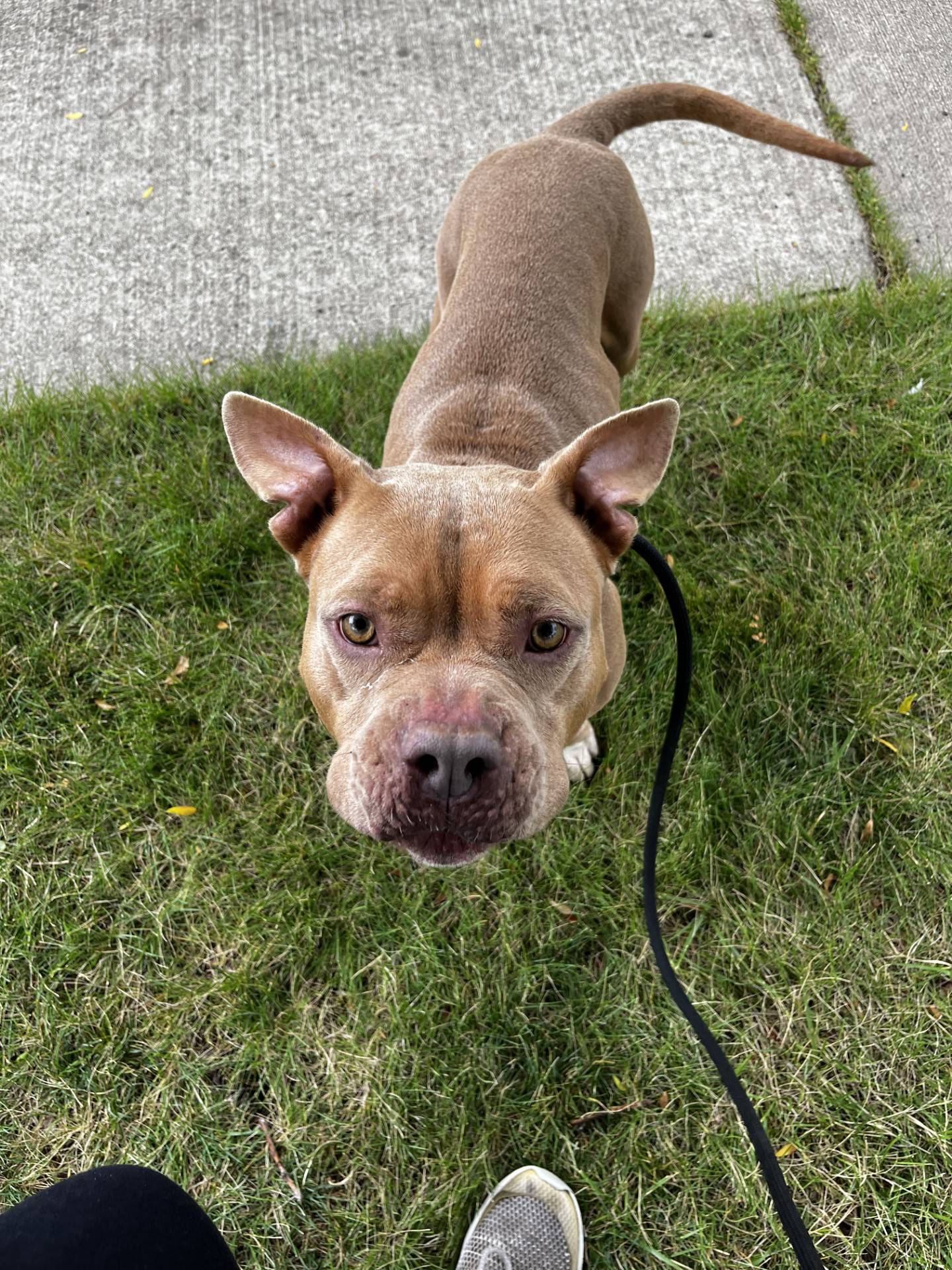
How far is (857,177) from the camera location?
495cm

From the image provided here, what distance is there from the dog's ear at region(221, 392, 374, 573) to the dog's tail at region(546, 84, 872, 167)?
91.0 inches

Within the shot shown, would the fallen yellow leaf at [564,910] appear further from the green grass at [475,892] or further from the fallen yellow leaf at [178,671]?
the fallen yellow leaf at [178,671]

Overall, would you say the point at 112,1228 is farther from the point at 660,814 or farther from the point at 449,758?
the point at 660,814

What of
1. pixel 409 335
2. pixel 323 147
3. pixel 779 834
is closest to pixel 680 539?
pixel 779 834

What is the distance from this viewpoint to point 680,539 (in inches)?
159

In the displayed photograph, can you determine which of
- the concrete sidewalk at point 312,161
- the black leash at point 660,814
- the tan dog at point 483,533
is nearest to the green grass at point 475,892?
the black leash at point 660,814

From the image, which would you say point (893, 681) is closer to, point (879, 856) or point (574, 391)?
point (879, 856)

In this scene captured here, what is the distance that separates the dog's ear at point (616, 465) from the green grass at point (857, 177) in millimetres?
3192

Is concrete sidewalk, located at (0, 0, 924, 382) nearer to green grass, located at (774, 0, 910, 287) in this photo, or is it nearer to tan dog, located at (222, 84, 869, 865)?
green grass, located at (774, 0, 910, 287)

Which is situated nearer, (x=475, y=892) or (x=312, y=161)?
(x=475, y=892)

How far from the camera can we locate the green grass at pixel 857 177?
4750 millimetres

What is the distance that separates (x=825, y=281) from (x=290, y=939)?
14.3 ft

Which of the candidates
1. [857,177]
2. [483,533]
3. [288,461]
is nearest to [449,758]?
[483,533]

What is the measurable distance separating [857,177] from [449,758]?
4.81 m
